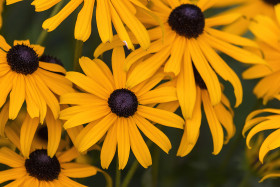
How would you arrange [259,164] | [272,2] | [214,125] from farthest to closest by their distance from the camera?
[272,2]
[259,164]
[214,125]

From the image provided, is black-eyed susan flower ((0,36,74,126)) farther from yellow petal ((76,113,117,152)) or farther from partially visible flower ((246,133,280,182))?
partially visible flower ((246,133,280,182))

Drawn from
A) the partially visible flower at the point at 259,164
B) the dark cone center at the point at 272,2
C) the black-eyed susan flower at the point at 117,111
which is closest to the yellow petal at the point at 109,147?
the black-eyed susan flower at the point at 117,111

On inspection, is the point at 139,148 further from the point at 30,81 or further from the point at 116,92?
the point at 30,81

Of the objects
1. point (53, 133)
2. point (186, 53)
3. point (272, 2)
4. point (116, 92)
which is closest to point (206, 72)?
point (186, 53)

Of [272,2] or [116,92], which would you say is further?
[272,2]

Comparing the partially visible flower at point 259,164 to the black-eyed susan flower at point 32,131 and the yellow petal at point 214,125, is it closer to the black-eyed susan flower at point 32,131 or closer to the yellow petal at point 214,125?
the yellow petal at point 214,125

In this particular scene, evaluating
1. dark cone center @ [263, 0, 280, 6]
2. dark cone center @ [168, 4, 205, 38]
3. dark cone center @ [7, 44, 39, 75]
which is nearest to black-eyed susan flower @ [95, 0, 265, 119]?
Answer: dark cone center @ [168, 4, 205, 38]

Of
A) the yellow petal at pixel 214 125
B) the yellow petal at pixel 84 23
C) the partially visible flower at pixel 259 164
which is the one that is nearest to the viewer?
the yellow petal at pixel 84 23

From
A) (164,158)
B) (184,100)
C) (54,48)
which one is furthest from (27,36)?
(184,100)
